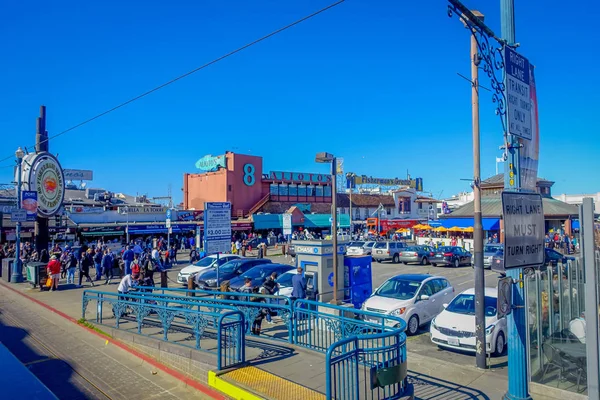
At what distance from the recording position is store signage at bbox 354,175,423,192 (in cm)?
8250

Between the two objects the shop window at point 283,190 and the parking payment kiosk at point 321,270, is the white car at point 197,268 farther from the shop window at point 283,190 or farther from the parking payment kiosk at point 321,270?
the shop window at point 283,190

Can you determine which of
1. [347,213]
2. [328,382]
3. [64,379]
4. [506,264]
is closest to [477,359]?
[506,264]

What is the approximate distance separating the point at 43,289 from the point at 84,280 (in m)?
3.76

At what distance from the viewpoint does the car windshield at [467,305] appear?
10797 millimetres

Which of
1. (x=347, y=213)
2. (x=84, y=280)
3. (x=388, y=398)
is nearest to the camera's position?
(x=388, y=398)

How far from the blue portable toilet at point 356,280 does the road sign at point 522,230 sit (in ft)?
27.7

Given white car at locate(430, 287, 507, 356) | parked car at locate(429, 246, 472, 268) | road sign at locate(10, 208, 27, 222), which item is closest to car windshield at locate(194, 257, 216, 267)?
road sign at locate(10, 208, 27, 222)

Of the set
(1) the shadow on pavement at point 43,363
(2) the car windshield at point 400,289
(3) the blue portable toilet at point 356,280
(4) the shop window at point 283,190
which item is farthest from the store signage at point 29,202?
(4) the shop window at point 283,190

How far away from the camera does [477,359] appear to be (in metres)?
9.32

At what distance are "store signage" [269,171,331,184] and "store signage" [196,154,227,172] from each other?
743 centimetres

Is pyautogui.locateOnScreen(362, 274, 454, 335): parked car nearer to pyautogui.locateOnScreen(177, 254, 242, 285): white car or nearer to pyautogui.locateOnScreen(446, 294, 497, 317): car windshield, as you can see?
pyautogui.locateOnScreen(446, 294, 497, 317): car windshield

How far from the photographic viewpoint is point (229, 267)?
1959 centimetres

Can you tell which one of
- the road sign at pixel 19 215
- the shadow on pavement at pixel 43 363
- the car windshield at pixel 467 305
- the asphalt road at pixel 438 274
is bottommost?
the asphalt road at pixel 438 274

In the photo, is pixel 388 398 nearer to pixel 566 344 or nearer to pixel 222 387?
pixel 222 387
